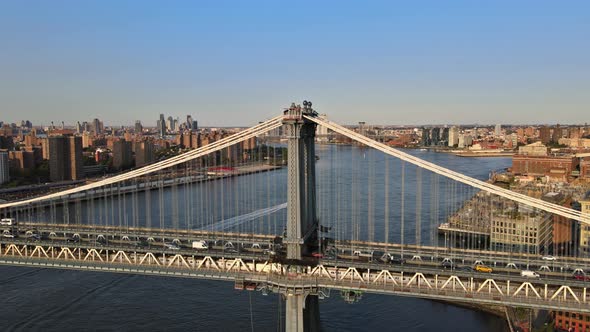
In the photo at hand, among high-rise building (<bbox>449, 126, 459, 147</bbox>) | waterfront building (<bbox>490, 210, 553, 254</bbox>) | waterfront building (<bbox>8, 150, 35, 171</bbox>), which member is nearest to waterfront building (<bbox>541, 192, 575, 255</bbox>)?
waterfront building (<bbox>490, 210, 553, 254</bbox>)

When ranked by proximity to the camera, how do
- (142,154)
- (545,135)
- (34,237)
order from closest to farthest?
(34,237) < (142,154) < (545,135)

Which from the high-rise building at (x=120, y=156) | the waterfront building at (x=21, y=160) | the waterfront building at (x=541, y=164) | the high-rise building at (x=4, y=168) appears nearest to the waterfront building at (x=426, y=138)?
the waterfront building at (x=541, y=164)

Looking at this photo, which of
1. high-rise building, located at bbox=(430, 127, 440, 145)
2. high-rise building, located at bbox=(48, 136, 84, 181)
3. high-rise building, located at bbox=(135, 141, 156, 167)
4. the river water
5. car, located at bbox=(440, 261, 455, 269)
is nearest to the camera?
car, located at bbox=(440, 261, 455, 269)

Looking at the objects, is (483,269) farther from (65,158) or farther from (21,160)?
(21,160)

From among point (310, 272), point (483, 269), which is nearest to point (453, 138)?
point (483, 269)

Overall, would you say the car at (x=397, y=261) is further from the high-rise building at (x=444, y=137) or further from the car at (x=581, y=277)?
the high-rise building at (x=444, y=137)

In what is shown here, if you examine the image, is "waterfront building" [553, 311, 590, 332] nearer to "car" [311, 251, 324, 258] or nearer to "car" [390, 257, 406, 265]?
"car" [390, 257, 406, 265]
